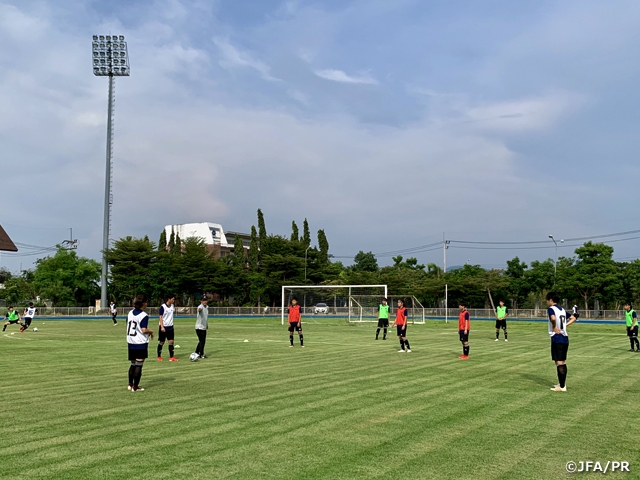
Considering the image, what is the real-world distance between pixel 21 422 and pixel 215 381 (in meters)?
4.76

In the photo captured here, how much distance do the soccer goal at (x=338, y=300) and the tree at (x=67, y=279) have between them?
3247cm

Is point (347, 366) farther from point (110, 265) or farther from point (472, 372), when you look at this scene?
point (110, 265)

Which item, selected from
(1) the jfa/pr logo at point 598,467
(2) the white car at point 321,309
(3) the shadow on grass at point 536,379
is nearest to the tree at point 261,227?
(2) the white car at point 321,309

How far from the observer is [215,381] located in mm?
12711

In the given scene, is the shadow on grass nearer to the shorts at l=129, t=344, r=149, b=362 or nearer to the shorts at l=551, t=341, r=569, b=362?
the shorts at l=551, t=341, r=569, b=362

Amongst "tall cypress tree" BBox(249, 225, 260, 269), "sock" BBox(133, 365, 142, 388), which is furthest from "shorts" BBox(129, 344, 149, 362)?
"tall cypress tree" BBox(249, 225, 260, 269)

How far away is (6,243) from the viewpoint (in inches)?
3150

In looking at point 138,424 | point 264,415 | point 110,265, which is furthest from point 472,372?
point 110,265

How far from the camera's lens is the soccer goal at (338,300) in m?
48.6

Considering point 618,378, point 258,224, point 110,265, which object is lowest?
point 618,378

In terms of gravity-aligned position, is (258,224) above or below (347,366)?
above

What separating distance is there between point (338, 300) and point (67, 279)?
133ft

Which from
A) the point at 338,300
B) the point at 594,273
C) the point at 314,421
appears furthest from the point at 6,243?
the point at 314,421

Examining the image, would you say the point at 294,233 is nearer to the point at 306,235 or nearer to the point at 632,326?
the point at 306,235
